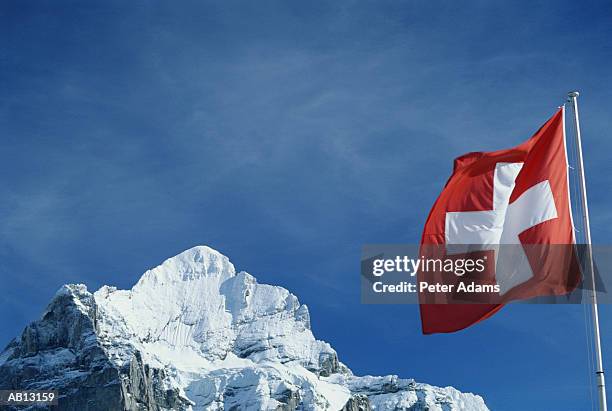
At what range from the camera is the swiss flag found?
3394 cm

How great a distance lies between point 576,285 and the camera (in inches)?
1309

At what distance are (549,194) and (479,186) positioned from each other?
8.72 ft

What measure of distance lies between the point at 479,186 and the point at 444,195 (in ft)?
3.91

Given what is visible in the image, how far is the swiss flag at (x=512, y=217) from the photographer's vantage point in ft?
111

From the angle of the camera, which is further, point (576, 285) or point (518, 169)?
point (518, 169)

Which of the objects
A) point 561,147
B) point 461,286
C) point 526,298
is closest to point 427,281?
point 461,286

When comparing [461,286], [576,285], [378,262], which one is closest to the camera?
[576,285]

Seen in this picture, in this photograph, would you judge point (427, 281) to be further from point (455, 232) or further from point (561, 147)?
point (561, 147)

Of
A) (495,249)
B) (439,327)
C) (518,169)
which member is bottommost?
(439,327)

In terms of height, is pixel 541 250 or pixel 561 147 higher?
pixel 561 147

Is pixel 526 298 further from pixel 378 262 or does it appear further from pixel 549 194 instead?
pixel 378 262

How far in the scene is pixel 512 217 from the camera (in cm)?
3553

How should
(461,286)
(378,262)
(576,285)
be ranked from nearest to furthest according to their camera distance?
Answer: (576,285)
(461,286)
(378,262)

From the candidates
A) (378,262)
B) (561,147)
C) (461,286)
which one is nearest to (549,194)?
(561,147)
